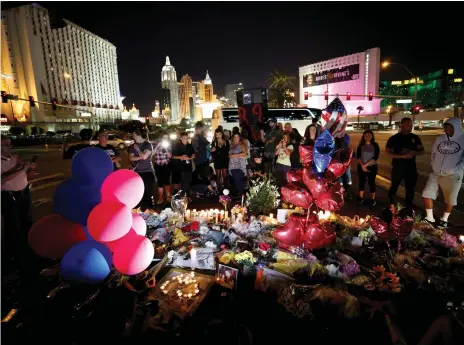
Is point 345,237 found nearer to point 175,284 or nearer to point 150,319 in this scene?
point 175,284

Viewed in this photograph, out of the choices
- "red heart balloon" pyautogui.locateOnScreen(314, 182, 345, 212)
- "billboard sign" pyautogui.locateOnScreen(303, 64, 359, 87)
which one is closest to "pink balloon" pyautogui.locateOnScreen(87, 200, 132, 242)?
"red heart balloon" pyautogui.locateOnScreen(314, 182, 345, 212)

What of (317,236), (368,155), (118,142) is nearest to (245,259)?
(317,236)

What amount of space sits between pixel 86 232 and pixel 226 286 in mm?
1718

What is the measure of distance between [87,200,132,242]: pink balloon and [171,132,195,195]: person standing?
3.94 metres

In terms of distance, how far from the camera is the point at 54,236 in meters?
2.84

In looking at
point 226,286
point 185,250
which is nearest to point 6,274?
point 185,250

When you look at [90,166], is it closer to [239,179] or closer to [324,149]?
[324,149]

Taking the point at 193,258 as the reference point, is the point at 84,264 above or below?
above

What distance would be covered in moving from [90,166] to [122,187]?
1.44ft

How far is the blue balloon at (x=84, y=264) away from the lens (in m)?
2.68

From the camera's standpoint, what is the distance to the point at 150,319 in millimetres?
2656

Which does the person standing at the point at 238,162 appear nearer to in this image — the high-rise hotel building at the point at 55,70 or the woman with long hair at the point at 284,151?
the woman with long hair at the point at 284,151

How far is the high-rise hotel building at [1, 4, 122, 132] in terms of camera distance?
162 ft

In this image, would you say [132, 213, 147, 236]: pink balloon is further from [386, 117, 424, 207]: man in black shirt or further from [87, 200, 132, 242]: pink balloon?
[386, 117, 424, 207]: man in black shirt
